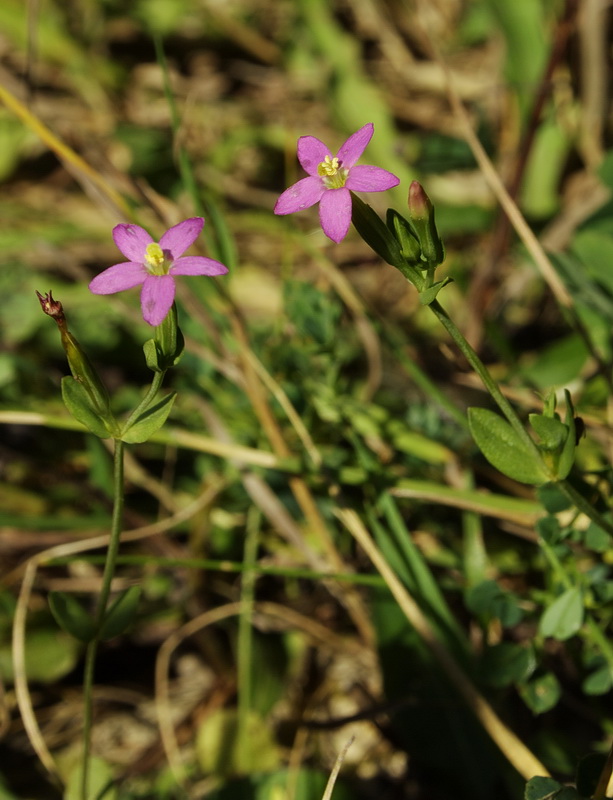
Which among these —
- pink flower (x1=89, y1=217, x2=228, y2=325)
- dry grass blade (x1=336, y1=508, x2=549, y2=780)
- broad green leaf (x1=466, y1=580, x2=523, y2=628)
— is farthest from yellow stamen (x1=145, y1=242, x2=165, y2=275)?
broad green leaf (x1=466, y1=580, x2=523, y2=628)

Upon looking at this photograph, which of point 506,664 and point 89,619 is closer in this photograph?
point 89,619

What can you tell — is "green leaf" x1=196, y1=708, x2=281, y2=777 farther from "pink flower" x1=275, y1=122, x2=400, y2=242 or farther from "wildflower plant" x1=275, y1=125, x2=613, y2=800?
"pink flower" x1=275, y1=122, x2=400, y2=242

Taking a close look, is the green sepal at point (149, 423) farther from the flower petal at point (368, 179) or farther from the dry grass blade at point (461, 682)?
the dry grass blade at point (461, 682)

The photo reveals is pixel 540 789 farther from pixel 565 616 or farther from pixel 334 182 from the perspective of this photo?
pixel 334 182

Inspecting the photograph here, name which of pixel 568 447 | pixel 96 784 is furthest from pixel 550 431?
pixel 96 784

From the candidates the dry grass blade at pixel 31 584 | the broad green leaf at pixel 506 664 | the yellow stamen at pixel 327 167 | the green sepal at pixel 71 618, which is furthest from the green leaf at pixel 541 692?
the yellow stamen at pixel 327 167

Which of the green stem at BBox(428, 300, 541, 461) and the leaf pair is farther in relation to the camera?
the leaf pair
